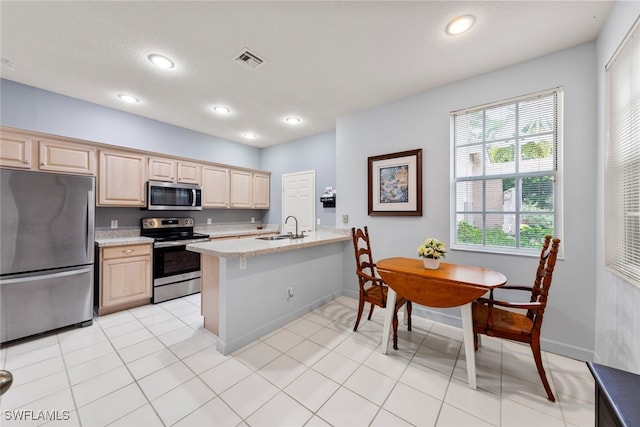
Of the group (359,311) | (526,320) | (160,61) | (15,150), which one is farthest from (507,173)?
(15,150)

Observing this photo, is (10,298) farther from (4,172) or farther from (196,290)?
(196,290)

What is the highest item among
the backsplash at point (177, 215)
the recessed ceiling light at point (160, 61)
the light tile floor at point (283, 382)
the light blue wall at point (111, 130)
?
the recessed ceiling light at point (160, 61)

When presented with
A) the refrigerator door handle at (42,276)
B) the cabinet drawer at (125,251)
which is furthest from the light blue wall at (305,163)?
the refrigerator door handle at (42,276)

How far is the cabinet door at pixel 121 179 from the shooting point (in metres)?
3.19

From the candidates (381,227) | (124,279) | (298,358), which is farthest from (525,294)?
(124,279)

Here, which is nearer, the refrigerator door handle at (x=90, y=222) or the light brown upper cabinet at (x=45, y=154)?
the light brown upper cabinet at (x=45, y=154)

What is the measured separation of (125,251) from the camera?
10.3ft

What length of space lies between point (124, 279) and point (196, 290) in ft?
3.26

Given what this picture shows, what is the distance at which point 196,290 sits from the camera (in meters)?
3.84

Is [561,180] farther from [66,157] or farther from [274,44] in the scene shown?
[66,157]

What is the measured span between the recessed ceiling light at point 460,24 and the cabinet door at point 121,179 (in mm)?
4027

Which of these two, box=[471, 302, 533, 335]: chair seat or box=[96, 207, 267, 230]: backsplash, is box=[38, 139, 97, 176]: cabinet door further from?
box=[471, 302, 533, 335]: chair seat

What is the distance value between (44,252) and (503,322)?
14.1ft

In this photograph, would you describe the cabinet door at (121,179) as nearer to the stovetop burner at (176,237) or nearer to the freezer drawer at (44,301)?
the stovetop burner at (176,237)
